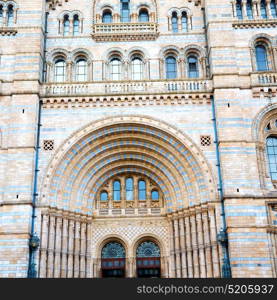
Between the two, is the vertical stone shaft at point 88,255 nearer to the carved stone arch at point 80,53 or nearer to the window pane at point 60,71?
the window pane at point 60,71

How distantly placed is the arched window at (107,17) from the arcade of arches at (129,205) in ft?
19.5

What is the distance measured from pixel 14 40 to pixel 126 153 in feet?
25.4

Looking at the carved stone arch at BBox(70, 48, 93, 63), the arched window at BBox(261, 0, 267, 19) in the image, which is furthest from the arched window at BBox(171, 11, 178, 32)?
the carved stone arch at BBox(70, 48, 93, 63)

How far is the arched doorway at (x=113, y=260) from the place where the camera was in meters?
20.8

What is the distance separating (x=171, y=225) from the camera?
20734 mm

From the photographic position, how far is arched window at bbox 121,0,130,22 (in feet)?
77.2

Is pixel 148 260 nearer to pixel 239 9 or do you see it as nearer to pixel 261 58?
pixel 261 58

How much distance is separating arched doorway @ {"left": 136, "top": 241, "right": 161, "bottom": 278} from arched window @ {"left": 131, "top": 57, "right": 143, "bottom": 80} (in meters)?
7.99

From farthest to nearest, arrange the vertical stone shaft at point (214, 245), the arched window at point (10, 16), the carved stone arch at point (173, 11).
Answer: the carved stone arch at point (173, 11) < the arched window at point (10, 16) < the vertical stone shaft at point (214, 245)

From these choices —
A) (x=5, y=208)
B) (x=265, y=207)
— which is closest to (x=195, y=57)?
(x=265, y=207)

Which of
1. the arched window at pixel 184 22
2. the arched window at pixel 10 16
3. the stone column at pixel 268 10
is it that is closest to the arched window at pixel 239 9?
the stone column at pixel 268 10

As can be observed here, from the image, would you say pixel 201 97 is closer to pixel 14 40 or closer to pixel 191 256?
pixel 191 256

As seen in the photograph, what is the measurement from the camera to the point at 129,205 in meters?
21.5

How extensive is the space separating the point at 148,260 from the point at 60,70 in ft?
33.2
